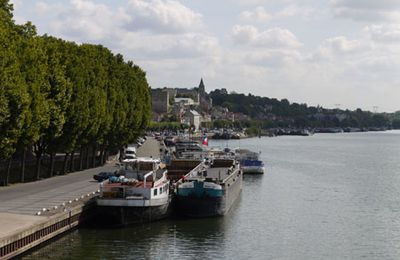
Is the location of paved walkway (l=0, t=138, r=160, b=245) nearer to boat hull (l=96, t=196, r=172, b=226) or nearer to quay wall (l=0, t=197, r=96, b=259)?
quay wall (l=0, t=197, r=96, b=259)

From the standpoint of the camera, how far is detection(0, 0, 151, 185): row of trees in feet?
180

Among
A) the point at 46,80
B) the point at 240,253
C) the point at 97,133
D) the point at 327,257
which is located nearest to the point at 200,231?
the point at 240,253

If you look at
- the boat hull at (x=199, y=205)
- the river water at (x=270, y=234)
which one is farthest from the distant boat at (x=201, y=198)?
the river water at (x=270, y=234)

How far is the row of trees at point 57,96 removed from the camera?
180 ft

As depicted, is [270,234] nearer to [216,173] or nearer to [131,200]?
[131,200]

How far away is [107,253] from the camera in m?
43.8

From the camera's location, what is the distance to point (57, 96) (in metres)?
66.5

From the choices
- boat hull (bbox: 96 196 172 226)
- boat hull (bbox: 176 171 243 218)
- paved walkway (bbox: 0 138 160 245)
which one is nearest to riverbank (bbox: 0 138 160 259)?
paved walkway (bbox: 0 138 160 245)

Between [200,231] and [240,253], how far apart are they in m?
8.12

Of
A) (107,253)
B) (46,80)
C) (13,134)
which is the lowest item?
(107,253)

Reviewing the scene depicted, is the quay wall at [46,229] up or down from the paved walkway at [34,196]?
down

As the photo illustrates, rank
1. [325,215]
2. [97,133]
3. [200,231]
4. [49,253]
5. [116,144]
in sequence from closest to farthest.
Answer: [49,253] → [200,231] → [325,215] → [97,133] → [116,144]

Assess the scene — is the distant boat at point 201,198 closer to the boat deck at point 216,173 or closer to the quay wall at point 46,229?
the quay wall at point 46,229

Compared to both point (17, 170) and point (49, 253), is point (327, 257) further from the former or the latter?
point (17, 170)
